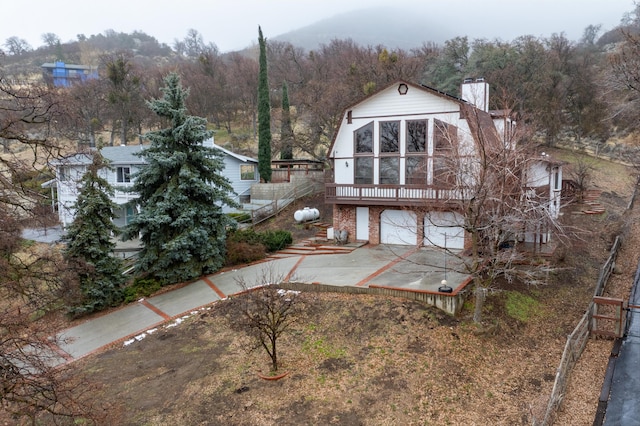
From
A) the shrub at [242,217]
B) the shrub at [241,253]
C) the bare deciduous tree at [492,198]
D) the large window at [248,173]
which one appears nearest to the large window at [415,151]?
the bare deciduous tree at [492,198]

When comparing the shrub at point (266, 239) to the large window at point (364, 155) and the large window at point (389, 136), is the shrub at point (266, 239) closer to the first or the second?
the large window at point (364, 155)

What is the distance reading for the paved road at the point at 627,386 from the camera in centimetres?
866

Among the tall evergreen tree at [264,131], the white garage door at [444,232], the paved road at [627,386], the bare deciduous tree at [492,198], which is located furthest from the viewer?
the tall evergreen tree at [264,131]

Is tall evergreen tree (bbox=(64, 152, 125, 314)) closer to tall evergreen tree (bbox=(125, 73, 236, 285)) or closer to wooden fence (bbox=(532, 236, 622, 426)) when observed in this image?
tall evergreen tree (bbox=(125, 73, 236, 285))

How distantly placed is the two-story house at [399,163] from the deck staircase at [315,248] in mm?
1031

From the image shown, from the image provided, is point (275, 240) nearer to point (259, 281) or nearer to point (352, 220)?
point (352, 220)

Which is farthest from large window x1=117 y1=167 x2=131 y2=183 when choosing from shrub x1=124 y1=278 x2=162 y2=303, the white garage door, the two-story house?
the white garage door

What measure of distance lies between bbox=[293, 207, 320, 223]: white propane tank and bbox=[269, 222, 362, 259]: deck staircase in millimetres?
3006

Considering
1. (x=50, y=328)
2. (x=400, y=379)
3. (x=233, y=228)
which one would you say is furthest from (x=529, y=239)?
(x=50, y=328)

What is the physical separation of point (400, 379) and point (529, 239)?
1201cm

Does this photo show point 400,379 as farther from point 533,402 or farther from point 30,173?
point 30,173

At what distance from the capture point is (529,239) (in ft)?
63.1

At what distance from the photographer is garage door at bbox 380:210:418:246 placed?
20.6 m

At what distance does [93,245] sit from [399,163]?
45.9 feet
